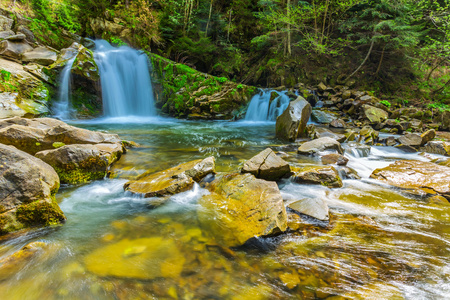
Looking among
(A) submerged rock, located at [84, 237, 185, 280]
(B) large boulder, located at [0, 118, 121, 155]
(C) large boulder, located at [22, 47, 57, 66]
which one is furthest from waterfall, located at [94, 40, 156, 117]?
(A) submerged rock, located at [84, 237, 185, 280]

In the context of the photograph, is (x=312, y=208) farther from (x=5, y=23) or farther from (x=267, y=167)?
(x=5, y=23)

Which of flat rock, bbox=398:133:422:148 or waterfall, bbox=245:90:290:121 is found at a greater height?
waterfall, bbox=245:90:290:121

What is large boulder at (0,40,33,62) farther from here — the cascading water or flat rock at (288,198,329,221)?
flat rock at (288,198,329,221)

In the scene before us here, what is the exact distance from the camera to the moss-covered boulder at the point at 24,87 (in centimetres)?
800

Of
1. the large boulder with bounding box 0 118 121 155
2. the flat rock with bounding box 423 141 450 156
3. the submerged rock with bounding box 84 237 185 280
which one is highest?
the large boulder with bounding box 0 118 121 155

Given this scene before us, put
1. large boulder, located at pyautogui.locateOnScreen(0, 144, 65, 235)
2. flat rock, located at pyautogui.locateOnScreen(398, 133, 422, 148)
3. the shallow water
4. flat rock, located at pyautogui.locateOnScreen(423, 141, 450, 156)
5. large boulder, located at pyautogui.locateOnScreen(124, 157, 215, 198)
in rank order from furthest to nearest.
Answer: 1. flat rock, located at pyautogui.locateOnScreen(398, 133, 422, 148)
2. flat rock, located at pyautogui.locateOnScreen(423, 141, 450, 156)
3. large boulder, located at pyautogui.locateOnScreen(124, 157, 215, 198)
4. large boulder, located at pyautogui.locateOnScreen(0, 144, 65, 235)
5. the shallow water

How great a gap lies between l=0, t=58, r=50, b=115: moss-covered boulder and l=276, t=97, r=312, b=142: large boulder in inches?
389

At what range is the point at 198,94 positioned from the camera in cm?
1250

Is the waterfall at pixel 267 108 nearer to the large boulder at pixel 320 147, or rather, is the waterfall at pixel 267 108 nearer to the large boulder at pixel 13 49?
the large boulder at pixel 320 147

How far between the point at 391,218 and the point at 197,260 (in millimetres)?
2829

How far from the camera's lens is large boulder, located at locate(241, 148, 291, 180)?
4.01 meters

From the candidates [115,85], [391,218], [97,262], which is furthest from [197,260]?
[115,85]

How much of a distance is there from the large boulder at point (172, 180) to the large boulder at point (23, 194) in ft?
4.01

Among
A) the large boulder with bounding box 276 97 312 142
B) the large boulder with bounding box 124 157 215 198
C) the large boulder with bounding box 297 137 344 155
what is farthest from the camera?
the large boulder with bounding box 276 97 312 142
